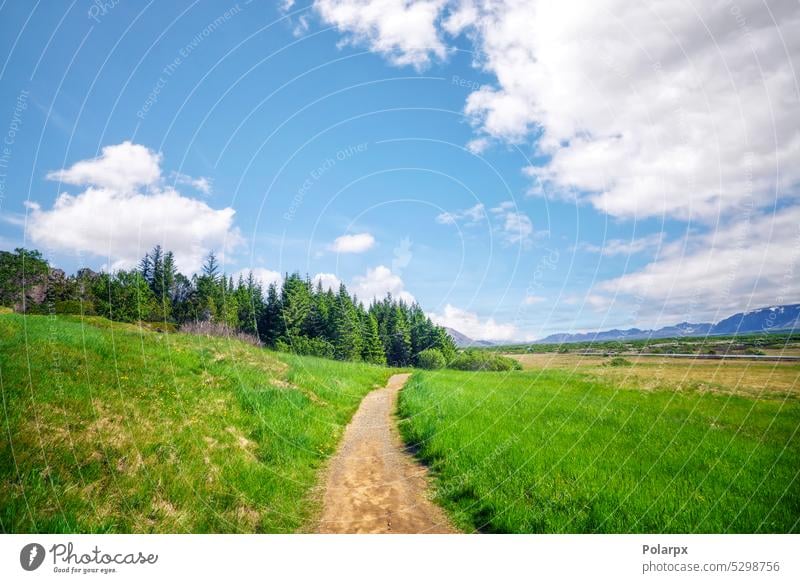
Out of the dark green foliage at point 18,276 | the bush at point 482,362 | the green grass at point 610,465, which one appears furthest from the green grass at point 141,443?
the dark green foliage at point 18,276

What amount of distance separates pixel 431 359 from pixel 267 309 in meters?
51.3

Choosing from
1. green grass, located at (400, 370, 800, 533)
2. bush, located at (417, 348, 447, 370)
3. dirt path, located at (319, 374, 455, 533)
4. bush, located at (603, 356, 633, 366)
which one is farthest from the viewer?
bush, located at (417, 348, 447, 370)

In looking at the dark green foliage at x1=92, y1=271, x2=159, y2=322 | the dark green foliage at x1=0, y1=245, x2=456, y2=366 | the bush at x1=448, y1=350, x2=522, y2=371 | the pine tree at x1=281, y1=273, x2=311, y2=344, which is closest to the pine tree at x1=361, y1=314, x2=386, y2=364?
the dark green foliage at x1=0, y1=245, x2=456, y2=366

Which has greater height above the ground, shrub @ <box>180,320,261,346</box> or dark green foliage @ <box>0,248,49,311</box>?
dark green foliage @ <box>0,248,49,311</box>

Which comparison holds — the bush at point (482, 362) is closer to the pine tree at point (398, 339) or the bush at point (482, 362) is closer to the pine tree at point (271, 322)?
the pine tree at point (398, 339)

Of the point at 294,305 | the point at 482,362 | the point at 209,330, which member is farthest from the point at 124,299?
the point at 482,362

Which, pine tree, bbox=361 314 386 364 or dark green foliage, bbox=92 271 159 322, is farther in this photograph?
pine tree, bbox=361 314 386 364

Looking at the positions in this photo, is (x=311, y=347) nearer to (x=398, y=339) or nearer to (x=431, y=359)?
(x=398, y=339)

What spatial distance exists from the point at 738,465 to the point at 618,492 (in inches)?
145

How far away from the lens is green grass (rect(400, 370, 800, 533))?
592 cm
